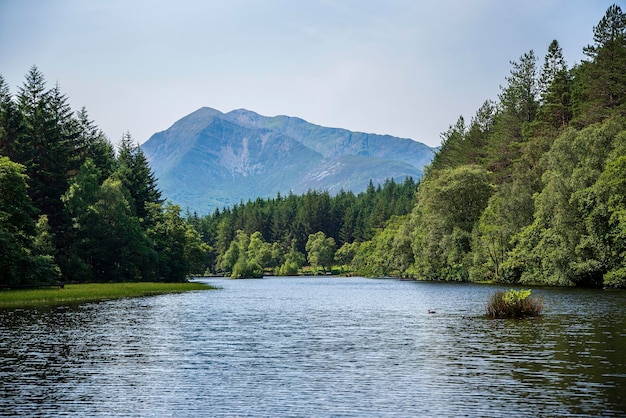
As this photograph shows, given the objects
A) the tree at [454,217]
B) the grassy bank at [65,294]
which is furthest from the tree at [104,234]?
→ the tree at [454,217]

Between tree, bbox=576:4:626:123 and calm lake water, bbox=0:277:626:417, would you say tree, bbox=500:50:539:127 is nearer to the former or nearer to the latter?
tree, bbox=576:4:626:123

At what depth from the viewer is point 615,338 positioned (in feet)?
124

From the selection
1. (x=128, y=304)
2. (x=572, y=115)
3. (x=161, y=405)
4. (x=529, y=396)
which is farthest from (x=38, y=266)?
(x=572, y=115)

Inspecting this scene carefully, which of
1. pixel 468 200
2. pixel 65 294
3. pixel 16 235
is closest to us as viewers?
pixel 16 235

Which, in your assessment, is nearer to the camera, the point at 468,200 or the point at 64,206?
the point at 64,206

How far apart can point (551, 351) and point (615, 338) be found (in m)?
6.40

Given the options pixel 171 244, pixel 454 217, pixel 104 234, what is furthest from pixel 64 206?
pixel 454 217

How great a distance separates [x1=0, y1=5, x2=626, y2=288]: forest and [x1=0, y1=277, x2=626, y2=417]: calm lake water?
97.3 ft

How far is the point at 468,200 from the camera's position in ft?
436

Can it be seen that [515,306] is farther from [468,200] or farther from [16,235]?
[468,200]

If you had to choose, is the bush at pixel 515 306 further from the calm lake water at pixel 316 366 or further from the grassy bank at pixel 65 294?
the grassy bank at pixel 65 294

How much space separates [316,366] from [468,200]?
350 feet

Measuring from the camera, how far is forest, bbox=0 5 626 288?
83312 millimetres

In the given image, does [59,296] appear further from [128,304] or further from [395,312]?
[395,312]
